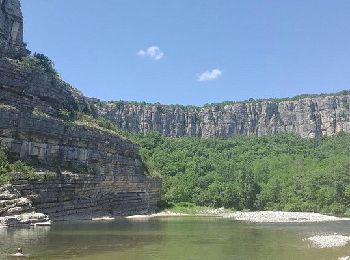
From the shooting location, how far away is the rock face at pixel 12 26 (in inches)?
2853

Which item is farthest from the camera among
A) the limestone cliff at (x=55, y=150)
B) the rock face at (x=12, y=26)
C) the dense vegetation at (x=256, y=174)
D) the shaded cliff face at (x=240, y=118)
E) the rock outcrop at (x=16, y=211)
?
the shaded cliff face at (x=240, y=118)

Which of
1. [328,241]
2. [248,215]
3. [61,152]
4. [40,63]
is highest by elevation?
[40,63]

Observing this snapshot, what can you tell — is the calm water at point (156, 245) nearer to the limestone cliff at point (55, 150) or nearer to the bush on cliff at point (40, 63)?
the limestone cliff at point (55, 150)

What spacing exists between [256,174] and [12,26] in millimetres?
59910

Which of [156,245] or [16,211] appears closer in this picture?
[156,245]

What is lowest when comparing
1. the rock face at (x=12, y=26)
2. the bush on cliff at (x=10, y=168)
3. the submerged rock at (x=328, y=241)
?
the submerged rock at (x=328, y=241)

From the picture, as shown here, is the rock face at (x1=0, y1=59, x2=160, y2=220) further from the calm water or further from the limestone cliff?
the calm water

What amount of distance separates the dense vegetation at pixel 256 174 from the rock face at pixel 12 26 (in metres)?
32.3

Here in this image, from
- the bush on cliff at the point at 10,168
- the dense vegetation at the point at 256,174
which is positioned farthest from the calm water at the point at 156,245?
the dense vegetation at the point at 256,174

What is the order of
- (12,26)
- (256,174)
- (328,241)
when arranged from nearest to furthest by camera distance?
1. (328,241)
2. (12,26)
3. (256,174)

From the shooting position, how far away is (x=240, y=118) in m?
170

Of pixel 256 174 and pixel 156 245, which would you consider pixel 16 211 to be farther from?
pixel 256 174

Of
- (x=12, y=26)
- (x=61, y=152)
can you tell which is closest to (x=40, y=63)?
(x=12, y=26)

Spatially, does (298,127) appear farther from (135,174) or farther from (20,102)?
(20,102)
